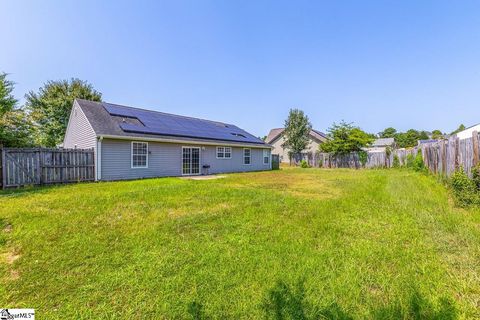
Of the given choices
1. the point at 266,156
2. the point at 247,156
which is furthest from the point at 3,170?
the point at 266,156

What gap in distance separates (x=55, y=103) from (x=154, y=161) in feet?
61.3

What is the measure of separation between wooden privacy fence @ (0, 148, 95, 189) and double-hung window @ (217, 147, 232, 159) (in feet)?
26.0

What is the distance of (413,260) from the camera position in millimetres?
2932

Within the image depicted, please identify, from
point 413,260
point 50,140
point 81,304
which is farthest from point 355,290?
point 50,140

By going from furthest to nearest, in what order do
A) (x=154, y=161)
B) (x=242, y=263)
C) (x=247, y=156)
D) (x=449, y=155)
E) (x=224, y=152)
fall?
(x=247, y=156) < (x=224, y=152) < (x=154, y=161) < (x=449, y=155) < (x=242, y=263)

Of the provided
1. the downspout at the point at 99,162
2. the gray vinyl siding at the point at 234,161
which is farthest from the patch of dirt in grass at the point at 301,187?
the downspout at the point at 99,162

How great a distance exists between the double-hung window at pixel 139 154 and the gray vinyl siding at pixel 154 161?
0.19 meters

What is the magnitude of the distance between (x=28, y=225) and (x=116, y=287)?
3179mm

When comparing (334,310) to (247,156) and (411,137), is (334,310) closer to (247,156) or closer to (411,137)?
(247,156)

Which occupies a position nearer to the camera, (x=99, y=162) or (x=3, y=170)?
(x=3, y=170)

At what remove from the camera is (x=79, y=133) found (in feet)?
41.9

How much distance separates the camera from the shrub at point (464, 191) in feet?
17.4

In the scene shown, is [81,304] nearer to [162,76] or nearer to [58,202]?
[58,202]

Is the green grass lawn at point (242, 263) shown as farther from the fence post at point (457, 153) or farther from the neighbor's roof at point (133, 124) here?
the neighbor's roof at point (133, 124)
